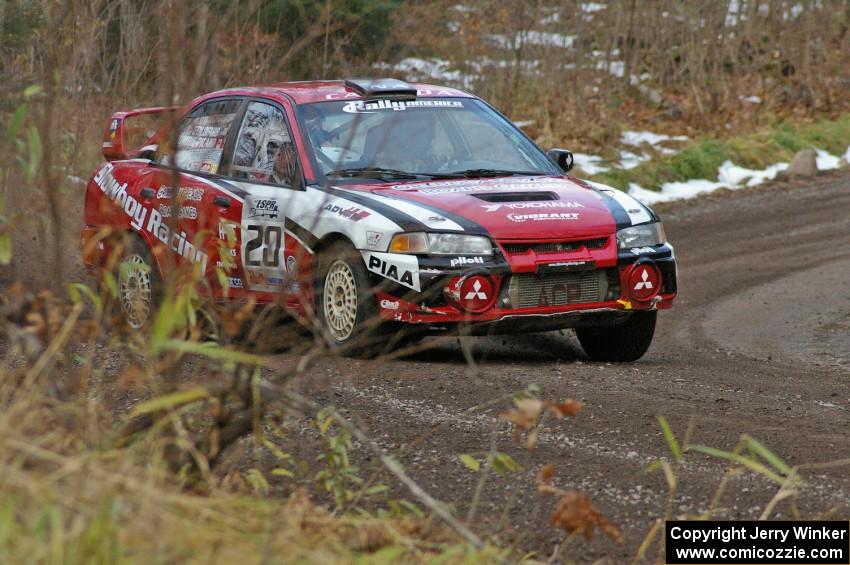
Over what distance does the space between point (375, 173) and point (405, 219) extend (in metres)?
0.82

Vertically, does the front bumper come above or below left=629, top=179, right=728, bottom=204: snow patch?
above

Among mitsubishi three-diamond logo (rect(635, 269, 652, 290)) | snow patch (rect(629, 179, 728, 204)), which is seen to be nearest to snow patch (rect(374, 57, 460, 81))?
snow patch (rect(629, 179, 728, 204))

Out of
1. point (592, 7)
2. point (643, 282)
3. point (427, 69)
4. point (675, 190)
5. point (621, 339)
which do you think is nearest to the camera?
point (643, 282)

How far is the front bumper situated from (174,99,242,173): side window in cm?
189

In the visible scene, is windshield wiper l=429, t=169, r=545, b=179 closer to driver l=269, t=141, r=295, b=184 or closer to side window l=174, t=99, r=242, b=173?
driver l=269, t=141, r=295, b=184

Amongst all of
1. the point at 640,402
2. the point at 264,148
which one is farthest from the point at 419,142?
the point at 640,402

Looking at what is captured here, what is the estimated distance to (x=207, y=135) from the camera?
922 centimetres

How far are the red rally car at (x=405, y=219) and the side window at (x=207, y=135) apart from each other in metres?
0.01

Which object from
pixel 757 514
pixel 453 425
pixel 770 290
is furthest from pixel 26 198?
pixel 770 290

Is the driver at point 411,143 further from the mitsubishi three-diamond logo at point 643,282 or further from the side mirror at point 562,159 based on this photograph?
the mitsubishi three-diamond logo at point 643,282

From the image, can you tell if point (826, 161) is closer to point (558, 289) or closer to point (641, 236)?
point (641, 236)

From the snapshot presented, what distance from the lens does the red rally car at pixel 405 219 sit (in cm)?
761

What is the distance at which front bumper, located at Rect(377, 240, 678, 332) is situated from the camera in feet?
24.8

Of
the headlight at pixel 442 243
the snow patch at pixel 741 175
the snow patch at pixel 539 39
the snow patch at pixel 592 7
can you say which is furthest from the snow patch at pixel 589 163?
the headlight at pixel 442 243
